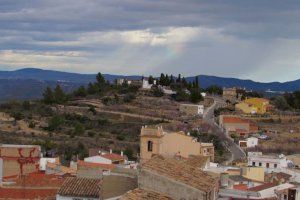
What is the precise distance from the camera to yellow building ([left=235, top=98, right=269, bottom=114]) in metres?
115

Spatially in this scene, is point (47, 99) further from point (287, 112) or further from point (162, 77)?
point (287, 112)

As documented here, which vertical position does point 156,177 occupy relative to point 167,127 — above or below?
above

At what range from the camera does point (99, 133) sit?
91875 millimetres

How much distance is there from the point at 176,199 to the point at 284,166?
142ft

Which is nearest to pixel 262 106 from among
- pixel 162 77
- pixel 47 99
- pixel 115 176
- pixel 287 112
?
pixel 287 112

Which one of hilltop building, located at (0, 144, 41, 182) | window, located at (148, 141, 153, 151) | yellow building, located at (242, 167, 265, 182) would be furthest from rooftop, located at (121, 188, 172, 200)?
window, located at (148, 141, 153, 151)

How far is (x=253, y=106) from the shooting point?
115 metres

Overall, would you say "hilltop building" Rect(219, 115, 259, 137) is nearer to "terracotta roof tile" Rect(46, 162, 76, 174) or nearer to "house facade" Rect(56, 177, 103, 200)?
"terracotta roof tile" Rect(46, 162, 76, 174)

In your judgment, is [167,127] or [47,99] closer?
[167,127]

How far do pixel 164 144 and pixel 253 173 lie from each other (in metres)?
7.22

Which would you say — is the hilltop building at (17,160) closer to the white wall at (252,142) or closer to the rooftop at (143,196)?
the rooftop at (143,196)

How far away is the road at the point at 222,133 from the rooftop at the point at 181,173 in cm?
4826

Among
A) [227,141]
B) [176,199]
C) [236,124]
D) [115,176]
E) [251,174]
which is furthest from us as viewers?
[236,124]

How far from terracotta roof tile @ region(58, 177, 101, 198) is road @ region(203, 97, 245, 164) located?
43.6m
